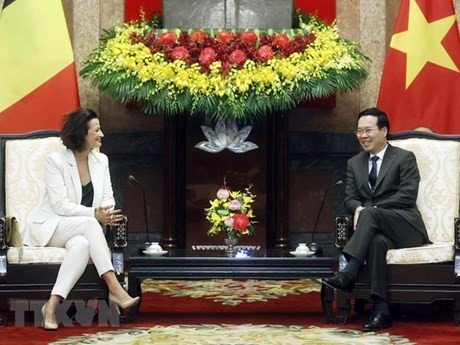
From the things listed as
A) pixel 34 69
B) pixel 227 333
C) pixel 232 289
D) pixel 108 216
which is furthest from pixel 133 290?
pixel 34 69

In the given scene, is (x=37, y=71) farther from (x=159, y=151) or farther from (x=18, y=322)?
(x=18, y=322)

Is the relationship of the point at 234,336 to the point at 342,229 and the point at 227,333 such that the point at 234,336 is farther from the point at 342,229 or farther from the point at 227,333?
the point at 342,229

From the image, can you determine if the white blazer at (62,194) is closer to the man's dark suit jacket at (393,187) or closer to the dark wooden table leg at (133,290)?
the dark wooden table leg at (133,290)

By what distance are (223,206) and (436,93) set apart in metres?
2.23

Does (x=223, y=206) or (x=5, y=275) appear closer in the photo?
(x=5, y=275)

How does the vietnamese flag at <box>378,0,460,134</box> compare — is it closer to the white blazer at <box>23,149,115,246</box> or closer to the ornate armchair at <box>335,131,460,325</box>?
the ornate armchair at <box>335,131,460,325</box>

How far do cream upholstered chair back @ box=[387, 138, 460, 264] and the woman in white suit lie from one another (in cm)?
178

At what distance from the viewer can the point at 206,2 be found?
317 inches

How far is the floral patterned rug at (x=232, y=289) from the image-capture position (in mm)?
7090

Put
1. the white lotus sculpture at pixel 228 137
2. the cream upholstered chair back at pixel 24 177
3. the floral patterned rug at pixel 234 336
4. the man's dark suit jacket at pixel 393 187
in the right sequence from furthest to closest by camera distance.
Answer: the white lotus sculpture at pixel 228 137 < the cream upholstered chair back at pixel 24 177 < the man's dark suit jacket at pixel 393 187 < the floral patterned rug at pixel 234 336

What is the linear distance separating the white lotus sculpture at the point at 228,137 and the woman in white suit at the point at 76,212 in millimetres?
1486

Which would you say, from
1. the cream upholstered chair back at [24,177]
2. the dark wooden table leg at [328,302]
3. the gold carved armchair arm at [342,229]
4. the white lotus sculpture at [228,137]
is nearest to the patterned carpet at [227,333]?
the dark wooden table leg at [328,302]

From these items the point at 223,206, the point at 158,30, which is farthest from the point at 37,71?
the point at 223,206

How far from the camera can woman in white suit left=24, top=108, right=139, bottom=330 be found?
5.95m
